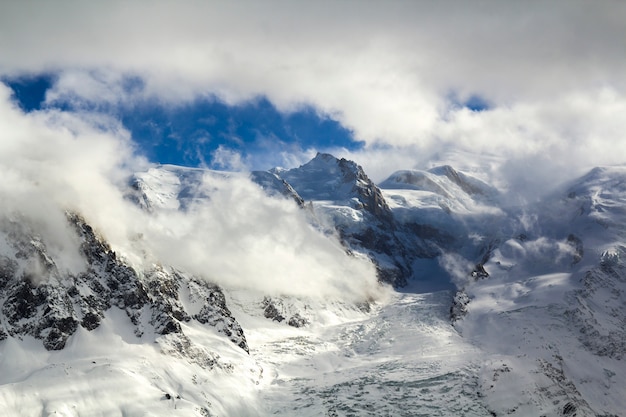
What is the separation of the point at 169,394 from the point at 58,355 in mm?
37977

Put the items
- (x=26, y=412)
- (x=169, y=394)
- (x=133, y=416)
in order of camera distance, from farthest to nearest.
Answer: (x=169, y=394) → (x=133, y=416) → (x=26, y=412)

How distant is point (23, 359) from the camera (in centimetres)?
19238

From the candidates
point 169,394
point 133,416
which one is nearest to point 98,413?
point 133,416

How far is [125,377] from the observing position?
196625 mm

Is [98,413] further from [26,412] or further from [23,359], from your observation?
[23,359]

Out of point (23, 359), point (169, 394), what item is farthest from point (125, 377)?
point (23, 359)

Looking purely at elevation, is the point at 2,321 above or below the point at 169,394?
above

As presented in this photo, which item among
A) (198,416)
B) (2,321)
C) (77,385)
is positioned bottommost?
(198,416)

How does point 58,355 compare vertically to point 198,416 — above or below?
above

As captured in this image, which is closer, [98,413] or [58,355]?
[98,413]

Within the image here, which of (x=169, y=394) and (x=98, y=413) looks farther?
(x=169, y=394)

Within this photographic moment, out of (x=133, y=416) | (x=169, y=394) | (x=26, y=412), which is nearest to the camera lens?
(x=26, y=412)

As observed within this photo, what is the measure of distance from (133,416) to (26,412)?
29.5 meters

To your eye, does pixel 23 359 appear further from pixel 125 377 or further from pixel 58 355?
pixel 125 377
